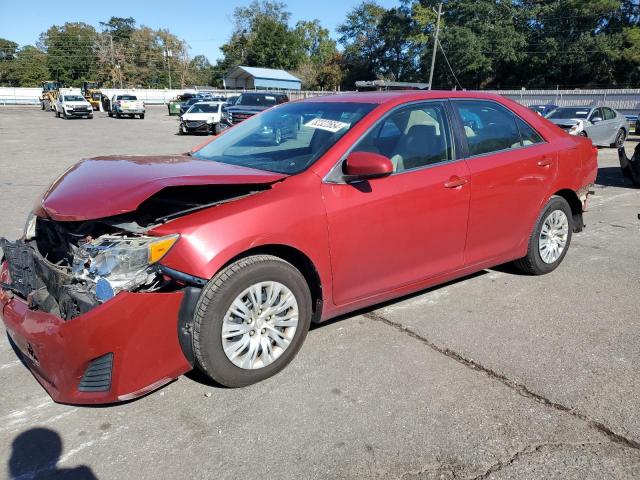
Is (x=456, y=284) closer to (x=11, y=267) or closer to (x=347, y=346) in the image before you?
(x=347, y=346)

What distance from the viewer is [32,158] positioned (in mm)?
14391

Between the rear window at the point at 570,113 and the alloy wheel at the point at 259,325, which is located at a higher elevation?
the rear window at the point at 570,113

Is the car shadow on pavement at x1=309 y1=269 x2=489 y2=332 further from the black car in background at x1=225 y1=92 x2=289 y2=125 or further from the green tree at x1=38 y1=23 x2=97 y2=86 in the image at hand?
the green tree at x1=38 y1=23 x2=97 y2=86

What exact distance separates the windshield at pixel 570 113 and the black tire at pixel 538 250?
13901 mm

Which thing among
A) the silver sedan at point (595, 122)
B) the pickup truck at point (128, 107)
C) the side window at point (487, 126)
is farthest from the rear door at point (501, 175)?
the pickup truck at point (128, 107)

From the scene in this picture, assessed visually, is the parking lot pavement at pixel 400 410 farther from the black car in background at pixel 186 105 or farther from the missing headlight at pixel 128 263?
the black car in background at pixel 186 105

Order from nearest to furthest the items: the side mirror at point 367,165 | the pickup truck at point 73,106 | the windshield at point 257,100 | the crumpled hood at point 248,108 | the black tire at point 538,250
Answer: the side mirror at point 367,165 → the black tire at point 538,250 → the crumpled hood at point 248,108 → the windshield at point 257,100 → the pickup truck at point 73,106

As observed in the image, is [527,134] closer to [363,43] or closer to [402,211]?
[402,211]

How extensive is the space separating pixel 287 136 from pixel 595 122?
638 inches

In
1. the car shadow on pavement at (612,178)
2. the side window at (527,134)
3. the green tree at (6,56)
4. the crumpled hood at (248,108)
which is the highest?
the green tree at (6,56)

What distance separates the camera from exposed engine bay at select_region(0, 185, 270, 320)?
107 inches

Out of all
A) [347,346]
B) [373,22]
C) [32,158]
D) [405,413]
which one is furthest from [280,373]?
[373,22]

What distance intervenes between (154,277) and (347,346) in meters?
1.48

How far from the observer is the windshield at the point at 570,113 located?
670 inches
